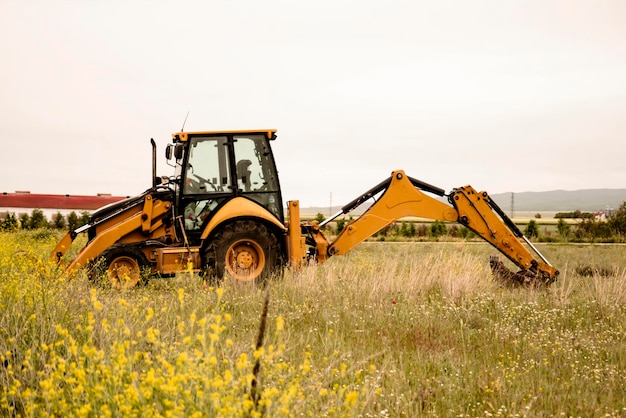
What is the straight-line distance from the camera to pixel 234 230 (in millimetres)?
A: 11023

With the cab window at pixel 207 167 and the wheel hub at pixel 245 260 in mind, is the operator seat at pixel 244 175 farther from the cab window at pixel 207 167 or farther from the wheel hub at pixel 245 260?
the wheel hub at pixel 245 260

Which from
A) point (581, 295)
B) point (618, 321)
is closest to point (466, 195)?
point (581, 295)

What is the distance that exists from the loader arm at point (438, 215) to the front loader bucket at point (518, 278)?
0.02m

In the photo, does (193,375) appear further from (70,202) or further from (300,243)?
(70,202)

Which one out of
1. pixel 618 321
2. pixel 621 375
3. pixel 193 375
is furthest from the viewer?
pixel 618 321

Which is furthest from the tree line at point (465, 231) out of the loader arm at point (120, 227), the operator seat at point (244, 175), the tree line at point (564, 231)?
the operator seat at point (244, 175)

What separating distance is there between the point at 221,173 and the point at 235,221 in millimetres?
1060

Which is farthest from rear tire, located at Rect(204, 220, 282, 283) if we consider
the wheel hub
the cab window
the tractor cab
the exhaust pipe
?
the exhaust pipe

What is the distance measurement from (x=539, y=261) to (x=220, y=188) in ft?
18.7

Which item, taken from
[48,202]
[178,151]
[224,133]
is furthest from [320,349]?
[48,202]

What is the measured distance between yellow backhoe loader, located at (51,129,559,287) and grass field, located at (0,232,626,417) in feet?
1.68

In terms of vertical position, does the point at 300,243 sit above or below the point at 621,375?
above

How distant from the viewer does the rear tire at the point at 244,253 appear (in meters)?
10.9

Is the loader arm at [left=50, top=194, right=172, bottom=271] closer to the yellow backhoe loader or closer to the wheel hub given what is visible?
the yellow backhoe loader
